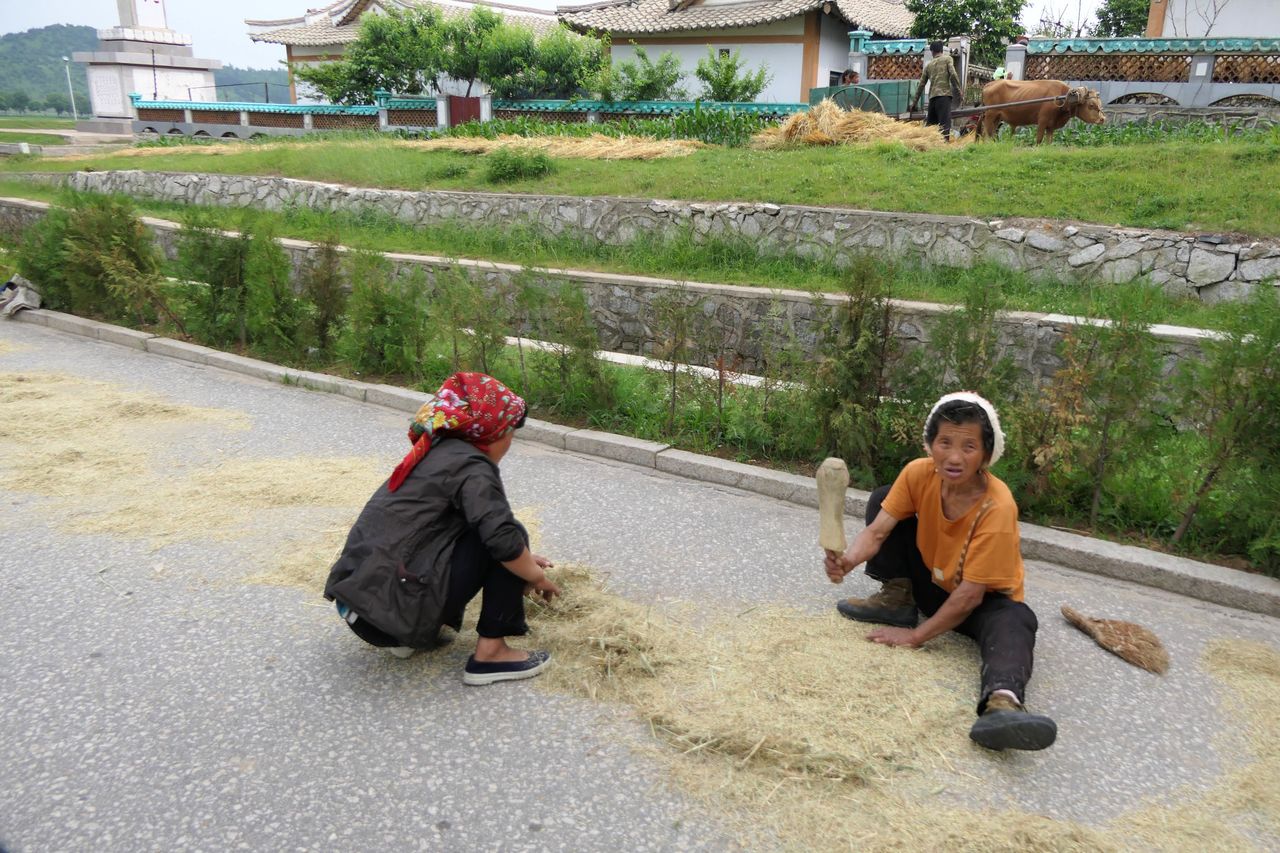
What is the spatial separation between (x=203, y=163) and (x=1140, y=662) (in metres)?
19.4

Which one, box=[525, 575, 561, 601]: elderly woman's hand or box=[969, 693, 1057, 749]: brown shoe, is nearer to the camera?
box=[969, 693, 1057, 749]: brown shoe

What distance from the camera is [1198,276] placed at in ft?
26.9

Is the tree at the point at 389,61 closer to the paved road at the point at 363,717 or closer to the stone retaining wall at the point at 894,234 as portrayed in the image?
the stone retaining wall at the point at 894,234

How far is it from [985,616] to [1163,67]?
16.0 meters

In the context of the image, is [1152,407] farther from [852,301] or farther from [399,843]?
[399,843]

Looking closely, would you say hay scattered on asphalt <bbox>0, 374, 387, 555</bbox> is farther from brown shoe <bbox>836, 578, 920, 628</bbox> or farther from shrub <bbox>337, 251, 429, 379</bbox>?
brown shoe <bbox>836, 578, 920, 628</bbox>

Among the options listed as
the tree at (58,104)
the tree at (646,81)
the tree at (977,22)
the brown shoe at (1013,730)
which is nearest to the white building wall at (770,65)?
the tree at (646,81)

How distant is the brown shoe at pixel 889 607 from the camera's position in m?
3.59

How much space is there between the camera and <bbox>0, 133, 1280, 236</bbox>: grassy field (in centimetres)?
879

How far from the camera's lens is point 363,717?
299 centimetres

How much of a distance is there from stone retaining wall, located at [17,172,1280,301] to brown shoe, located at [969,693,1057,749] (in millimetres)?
3244

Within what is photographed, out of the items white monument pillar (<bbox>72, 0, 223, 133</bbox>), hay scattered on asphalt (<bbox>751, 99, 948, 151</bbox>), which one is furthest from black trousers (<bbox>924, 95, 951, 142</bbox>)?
white monument pillar (<bbox>72, 0, 223, 133</bbox>)

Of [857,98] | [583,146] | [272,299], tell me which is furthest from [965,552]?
[857,98]

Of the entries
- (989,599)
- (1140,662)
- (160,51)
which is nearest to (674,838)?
(989,599)
